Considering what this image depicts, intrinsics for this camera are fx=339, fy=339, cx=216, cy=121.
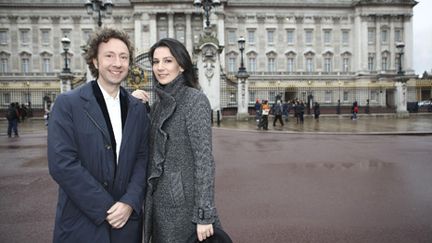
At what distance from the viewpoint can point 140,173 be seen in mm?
2479

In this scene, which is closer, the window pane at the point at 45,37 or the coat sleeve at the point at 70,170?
the coat sleeve at the point at 70,170

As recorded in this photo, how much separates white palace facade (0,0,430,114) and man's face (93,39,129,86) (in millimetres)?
46891

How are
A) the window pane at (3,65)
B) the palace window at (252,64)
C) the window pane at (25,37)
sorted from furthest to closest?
the palace window at (252,64), the window pane at (25,37), the window pane at (3,65)

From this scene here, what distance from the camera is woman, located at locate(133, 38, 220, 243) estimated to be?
7.67 feet

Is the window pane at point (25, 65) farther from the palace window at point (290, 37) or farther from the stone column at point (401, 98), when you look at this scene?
the stone column at point (401, 98)

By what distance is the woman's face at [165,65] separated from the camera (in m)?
2.52

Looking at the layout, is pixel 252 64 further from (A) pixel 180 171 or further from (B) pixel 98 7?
(A) pixel 180 171

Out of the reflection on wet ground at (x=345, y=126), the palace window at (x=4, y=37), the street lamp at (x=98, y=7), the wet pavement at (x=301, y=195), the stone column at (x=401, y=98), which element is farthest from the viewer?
the palace window at (x=4, y=37)

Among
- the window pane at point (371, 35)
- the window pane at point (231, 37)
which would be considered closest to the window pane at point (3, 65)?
the window pane at point (231, 37)

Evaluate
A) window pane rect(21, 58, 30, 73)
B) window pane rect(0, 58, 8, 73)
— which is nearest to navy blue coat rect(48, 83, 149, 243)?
window pane rect(21, 58, 30, 73)

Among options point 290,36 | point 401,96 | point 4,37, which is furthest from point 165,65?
point 4,37

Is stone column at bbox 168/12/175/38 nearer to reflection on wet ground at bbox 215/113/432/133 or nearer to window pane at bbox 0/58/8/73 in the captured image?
window pane at bbox 0/58/8/73

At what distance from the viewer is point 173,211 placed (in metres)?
2.40

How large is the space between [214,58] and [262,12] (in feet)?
115
